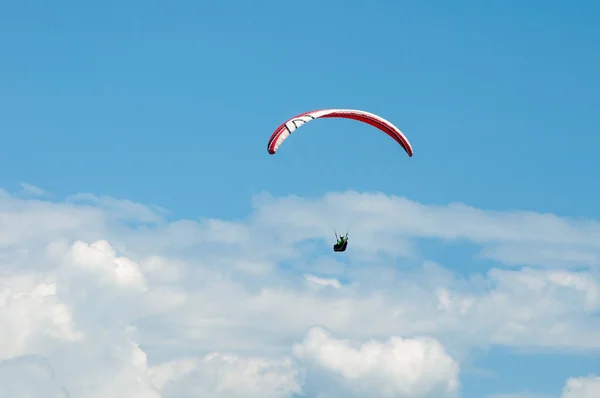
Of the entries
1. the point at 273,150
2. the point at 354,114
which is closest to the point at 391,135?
the point at 354,114

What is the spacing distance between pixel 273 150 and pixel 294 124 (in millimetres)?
4027

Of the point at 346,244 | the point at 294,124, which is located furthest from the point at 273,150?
the point at 346,244

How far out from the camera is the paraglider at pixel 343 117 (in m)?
138

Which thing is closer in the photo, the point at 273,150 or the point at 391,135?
the point at 273,150

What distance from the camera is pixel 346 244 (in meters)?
142

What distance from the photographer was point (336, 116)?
142m

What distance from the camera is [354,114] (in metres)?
143

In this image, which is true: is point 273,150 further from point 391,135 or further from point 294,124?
point 391,135

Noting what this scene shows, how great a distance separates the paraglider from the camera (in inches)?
5423

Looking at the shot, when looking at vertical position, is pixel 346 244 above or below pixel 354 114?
below

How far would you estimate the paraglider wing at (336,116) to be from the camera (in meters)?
138

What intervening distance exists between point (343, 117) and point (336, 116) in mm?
925

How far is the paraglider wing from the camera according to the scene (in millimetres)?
137625

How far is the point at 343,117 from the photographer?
143 meters
